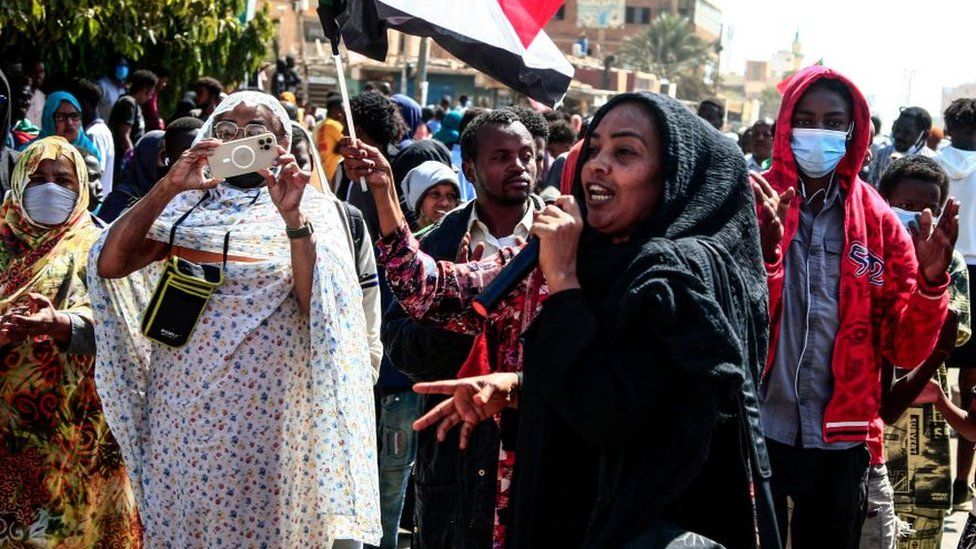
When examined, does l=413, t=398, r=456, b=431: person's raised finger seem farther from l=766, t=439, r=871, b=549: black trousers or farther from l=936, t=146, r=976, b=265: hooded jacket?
l=936, t=146, r=976, b=265: hooded jacket

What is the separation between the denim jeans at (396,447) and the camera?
584 centimetres

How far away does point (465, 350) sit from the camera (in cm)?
459

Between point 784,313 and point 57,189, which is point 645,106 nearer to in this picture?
point 784,313

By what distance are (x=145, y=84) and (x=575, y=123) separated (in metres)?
5.33

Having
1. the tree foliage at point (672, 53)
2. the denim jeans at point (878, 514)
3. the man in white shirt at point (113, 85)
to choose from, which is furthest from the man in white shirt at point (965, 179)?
the tree foliage at point (672, 53)

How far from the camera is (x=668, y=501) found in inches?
115

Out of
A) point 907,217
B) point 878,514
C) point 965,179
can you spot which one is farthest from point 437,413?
point 965,179

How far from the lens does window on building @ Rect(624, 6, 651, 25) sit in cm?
9223

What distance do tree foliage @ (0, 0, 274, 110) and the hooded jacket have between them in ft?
23.2

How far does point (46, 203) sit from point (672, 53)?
240 ft

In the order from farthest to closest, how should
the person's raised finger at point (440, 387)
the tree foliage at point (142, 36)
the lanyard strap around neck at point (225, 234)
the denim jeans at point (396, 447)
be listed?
the tree foliage at point (142, 36), the denim jeans at point (396, 447), the lanyard strap around neck at point (225, 234), the person's raised finger at point (440, 387)

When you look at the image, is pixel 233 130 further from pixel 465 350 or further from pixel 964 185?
pixel 964 185

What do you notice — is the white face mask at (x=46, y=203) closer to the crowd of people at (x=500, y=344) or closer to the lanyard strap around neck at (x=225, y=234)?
the crowd of people at (x=500, y=344)

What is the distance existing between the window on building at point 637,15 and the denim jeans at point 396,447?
8813 cm
